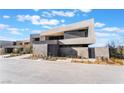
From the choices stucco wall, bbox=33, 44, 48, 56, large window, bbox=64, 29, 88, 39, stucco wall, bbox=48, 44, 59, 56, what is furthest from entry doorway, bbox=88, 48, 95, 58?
stucco wall, bbox=33, 44, 48, 56

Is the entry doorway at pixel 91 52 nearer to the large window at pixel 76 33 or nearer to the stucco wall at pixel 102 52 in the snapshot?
the stucco wall at pixel 102 52

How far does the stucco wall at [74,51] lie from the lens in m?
12.3

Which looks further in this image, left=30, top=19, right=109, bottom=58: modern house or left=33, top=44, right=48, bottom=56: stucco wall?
left=33, top=44, right=48, bottom=56: stucco wall

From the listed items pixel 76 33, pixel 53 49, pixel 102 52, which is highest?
pixel 76 33

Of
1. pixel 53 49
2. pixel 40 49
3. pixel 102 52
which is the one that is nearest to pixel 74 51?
pixel 53 49

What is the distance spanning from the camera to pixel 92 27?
12.0 meters

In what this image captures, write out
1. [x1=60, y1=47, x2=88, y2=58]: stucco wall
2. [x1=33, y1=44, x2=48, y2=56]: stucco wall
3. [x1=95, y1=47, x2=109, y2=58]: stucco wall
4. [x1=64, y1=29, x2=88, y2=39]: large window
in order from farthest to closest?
[x1=33, y1=44, x2=48, y2=56]: stucco wall → [x1=64, y1=29, x2=88, y2=39]: large window → [x1=60, y1=47, x2=88, y2=58]: stucco wall → [x1=95, y1=47, x2=109, y2=58]: stucco wall

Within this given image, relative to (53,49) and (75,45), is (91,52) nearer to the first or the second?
(75,45)

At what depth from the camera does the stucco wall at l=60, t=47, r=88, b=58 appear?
12333 mm

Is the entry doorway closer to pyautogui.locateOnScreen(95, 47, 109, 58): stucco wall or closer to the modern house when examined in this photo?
the modern house

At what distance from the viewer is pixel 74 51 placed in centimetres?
1318

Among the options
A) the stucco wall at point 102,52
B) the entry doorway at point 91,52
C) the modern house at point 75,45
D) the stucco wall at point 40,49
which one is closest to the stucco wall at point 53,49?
the modern house at point 75,45
